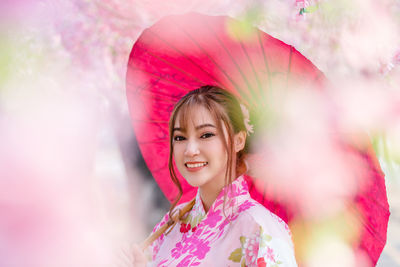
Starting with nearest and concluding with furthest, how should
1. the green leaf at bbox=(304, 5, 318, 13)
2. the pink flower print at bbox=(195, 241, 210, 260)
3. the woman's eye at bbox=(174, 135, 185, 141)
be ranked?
the pink flower print at bbox=(195, 241, 210, 260), the woman's eye at bbox=(174, 135, 185, 141), the green leaf at bbox=(304, 5, 318, 13)

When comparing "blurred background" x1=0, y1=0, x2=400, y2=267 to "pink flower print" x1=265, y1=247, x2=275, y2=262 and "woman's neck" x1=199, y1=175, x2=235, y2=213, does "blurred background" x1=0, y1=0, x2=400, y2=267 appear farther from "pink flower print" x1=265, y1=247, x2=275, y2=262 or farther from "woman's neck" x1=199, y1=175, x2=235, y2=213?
"pink flower print" x1=265, y1=247, x2=275, y2=262

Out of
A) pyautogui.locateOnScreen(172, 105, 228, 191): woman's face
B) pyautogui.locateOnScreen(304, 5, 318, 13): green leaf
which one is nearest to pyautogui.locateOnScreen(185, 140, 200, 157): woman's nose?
pyautogui.locateOnScreen(172, 105, 228, 191): woman's face

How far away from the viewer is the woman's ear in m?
1.36

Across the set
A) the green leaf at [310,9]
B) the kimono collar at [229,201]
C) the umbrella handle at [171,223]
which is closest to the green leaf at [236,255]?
the kimono collar at [229,201]

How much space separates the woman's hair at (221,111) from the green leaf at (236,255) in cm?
24

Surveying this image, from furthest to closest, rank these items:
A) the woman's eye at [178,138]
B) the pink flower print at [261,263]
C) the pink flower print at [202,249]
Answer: the woman's eye at [178,138] → the pink flower print at [202,249] → the pink flower print at [261,263]

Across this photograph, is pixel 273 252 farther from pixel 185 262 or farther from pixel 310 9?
pixel 310 9

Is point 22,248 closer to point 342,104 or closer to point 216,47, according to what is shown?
point 216,47

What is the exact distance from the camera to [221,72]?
54.3 inches

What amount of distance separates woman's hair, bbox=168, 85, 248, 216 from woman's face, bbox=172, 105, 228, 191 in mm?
16

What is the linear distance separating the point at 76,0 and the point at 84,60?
386mm

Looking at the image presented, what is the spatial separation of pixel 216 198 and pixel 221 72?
460 millimetres

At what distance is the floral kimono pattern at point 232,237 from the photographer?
1.12 meters

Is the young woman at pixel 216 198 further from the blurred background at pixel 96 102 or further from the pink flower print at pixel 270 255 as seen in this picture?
the blurred background at pixel 96 102
